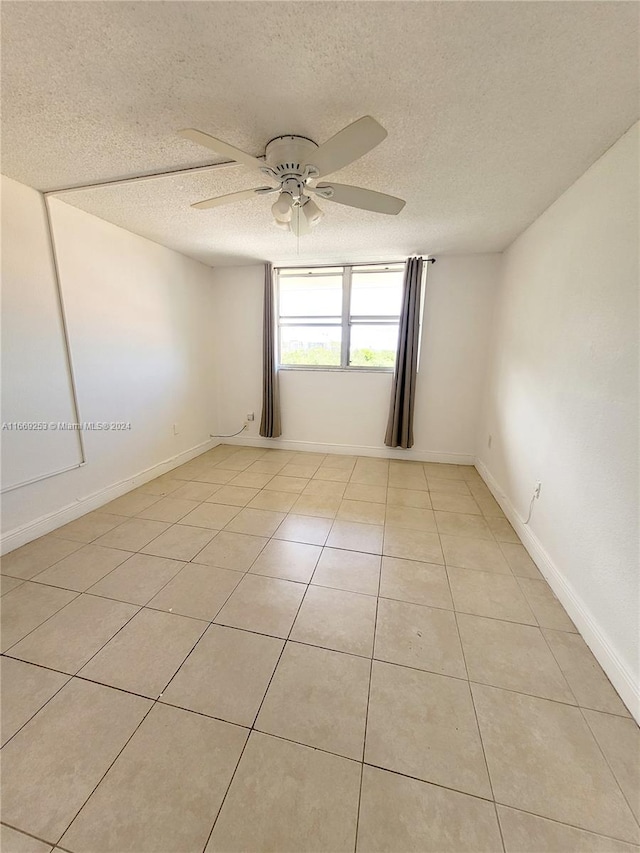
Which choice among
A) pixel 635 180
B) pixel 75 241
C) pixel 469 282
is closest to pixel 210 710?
pixel 635 180

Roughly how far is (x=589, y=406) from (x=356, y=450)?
264 cm

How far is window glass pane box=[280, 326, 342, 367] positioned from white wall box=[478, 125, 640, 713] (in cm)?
202

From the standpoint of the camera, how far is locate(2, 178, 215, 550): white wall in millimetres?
2227

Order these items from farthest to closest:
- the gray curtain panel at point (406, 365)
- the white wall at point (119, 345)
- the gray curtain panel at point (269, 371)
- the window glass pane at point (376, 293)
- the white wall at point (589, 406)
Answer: the gray curtain panel at point (269, 371) < the window glass pane at point (376, 293) < the gray curtain panel at point (406, 365) < the white wall at point (119, 345) < the white wall at point (589, 406)

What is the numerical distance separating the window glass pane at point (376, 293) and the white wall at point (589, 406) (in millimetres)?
1425

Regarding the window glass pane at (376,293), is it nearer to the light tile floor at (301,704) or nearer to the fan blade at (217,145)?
the fan blade at (217,145)

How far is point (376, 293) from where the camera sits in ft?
12.2

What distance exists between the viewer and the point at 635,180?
139cm

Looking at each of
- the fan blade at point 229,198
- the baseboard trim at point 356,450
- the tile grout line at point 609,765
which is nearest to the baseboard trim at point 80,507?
the baseboard trim at point 356,450

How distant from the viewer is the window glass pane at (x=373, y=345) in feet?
12.3

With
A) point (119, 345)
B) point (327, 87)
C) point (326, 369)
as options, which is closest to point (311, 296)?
point (326, 369)

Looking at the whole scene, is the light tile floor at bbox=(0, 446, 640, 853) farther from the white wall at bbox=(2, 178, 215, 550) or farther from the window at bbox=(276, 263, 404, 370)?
the window at bbox=(276, 263, 404, 370)

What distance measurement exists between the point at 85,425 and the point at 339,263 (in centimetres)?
302

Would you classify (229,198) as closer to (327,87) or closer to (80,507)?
(327,87)
